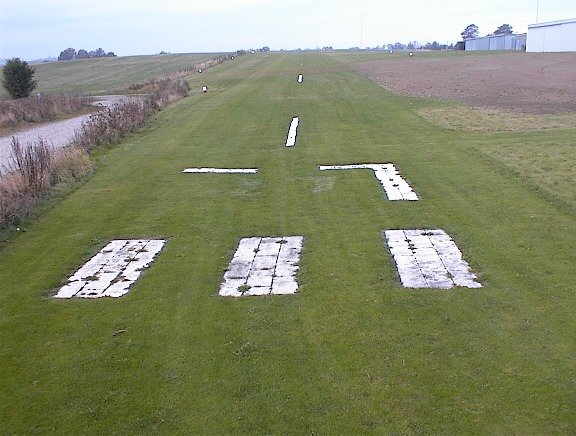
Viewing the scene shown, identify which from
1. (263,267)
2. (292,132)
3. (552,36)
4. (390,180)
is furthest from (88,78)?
(263,267)

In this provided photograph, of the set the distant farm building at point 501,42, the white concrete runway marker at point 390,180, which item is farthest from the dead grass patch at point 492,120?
the distant farm building at point 501,42

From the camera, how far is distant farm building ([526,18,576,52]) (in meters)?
71.3

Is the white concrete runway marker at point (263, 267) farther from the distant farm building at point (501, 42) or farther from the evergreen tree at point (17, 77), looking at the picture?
the distant farm building at point (501, 42)

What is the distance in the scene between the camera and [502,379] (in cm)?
543

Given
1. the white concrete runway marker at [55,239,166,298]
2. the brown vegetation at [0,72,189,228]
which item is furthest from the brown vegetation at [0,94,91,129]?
the white concrete runway marker at [55,239,166,298]

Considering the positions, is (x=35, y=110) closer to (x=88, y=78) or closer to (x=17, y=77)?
(x=17, y=77)

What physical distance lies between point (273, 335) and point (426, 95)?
89.4 ft

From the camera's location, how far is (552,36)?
7612 centimetres

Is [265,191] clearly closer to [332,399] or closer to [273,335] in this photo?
[273,335]

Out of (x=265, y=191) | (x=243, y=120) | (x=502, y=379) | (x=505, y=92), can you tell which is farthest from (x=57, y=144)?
(x=505, y=92)

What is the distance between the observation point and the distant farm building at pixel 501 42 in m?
98.1

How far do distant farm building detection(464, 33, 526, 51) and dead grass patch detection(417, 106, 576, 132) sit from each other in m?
78.0

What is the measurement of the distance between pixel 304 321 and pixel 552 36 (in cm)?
8121

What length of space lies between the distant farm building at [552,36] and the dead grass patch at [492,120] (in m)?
56.3
